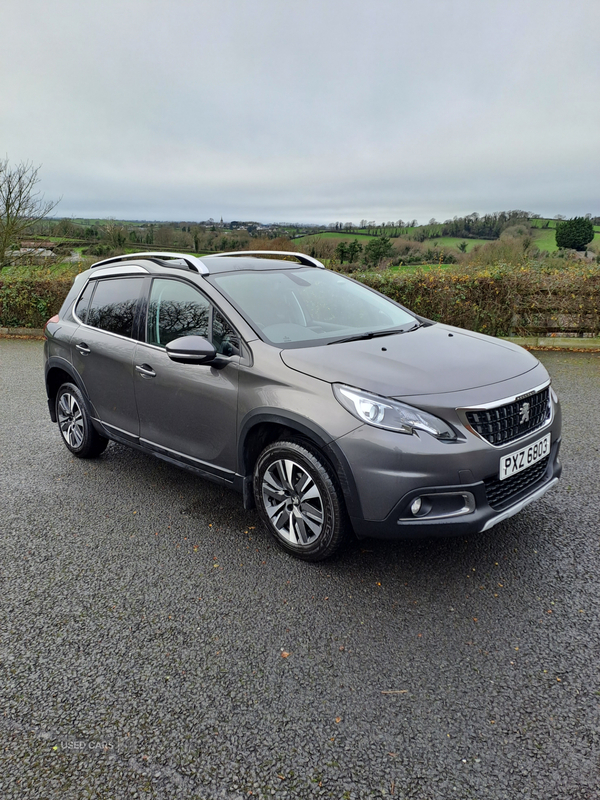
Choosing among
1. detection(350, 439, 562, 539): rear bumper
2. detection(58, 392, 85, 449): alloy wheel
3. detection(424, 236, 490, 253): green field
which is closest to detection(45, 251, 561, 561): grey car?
detection(350, 439, 562, 539): rear bumper

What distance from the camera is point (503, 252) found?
19.1 meters

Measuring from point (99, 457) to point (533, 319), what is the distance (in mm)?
9028

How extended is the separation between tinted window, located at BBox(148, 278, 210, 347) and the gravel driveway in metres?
1.31

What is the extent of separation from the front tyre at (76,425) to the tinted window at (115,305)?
718 mm

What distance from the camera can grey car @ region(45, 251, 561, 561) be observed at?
276cm

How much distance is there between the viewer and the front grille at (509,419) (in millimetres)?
2812

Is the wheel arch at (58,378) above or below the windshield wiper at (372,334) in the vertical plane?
below

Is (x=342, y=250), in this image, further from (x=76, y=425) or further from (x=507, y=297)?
(x=76, y=425)

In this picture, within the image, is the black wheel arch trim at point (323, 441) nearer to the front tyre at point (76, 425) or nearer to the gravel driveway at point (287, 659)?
the gravel driveway at point (287, 659)

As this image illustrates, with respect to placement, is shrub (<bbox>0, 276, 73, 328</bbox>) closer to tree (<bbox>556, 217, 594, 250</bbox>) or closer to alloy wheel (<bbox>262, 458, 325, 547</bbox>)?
alloy wheel (<bbox>262, 458, 325, 547</bbox>)

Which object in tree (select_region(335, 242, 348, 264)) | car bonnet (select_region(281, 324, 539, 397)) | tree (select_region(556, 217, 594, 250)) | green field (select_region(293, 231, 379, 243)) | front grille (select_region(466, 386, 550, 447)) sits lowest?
front grille (select_region(466, 386, 550, 447))

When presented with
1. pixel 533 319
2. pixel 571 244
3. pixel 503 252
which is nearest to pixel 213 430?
pixel 533 319

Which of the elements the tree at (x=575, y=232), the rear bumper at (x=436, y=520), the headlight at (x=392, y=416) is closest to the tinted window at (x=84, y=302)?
the headlight at (x=392, y=416)

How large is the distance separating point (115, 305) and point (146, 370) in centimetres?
85
